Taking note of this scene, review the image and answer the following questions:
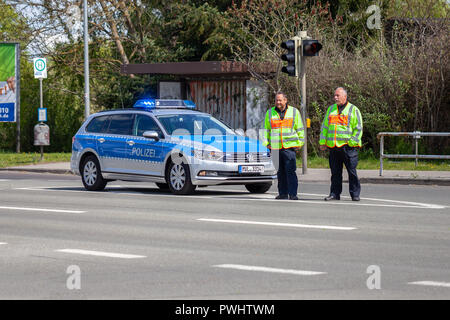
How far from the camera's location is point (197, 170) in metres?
16.8

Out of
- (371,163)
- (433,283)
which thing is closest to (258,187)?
(371,163)

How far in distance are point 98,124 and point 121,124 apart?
0.80 m

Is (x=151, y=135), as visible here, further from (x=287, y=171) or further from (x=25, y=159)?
(x=25, y=159)

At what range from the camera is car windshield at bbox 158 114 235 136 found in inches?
704

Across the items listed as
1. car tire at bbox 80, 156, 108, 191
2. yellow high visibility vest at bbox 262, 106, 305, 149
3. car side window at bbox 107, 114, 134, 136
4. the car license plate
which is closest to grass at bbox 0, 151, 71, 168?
car tire at bbox 80, 156, 108, 191

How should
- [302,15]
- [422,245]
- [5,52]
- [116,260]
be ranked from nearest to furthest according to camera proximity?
[116,260], [422,245], [302,15], [5,52]

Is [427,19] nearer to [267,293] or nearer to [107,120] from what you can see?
[107,120]

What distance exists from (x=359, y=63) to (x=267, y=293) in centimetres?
2104

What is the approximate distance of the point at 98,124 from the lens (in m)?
19.4

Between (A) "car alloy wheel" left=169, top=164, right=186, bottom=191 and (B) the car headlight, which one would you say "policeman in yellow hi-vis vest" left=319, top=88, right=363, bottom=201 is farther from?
(A) "car alloy wheel" left=169, top=164, right=186, bottom=191

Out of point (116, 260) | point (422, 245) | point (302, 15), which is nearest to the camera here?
point (116, 260)

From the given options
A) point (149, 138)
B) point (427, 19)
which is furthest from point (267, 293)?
A: point (427, 19)
